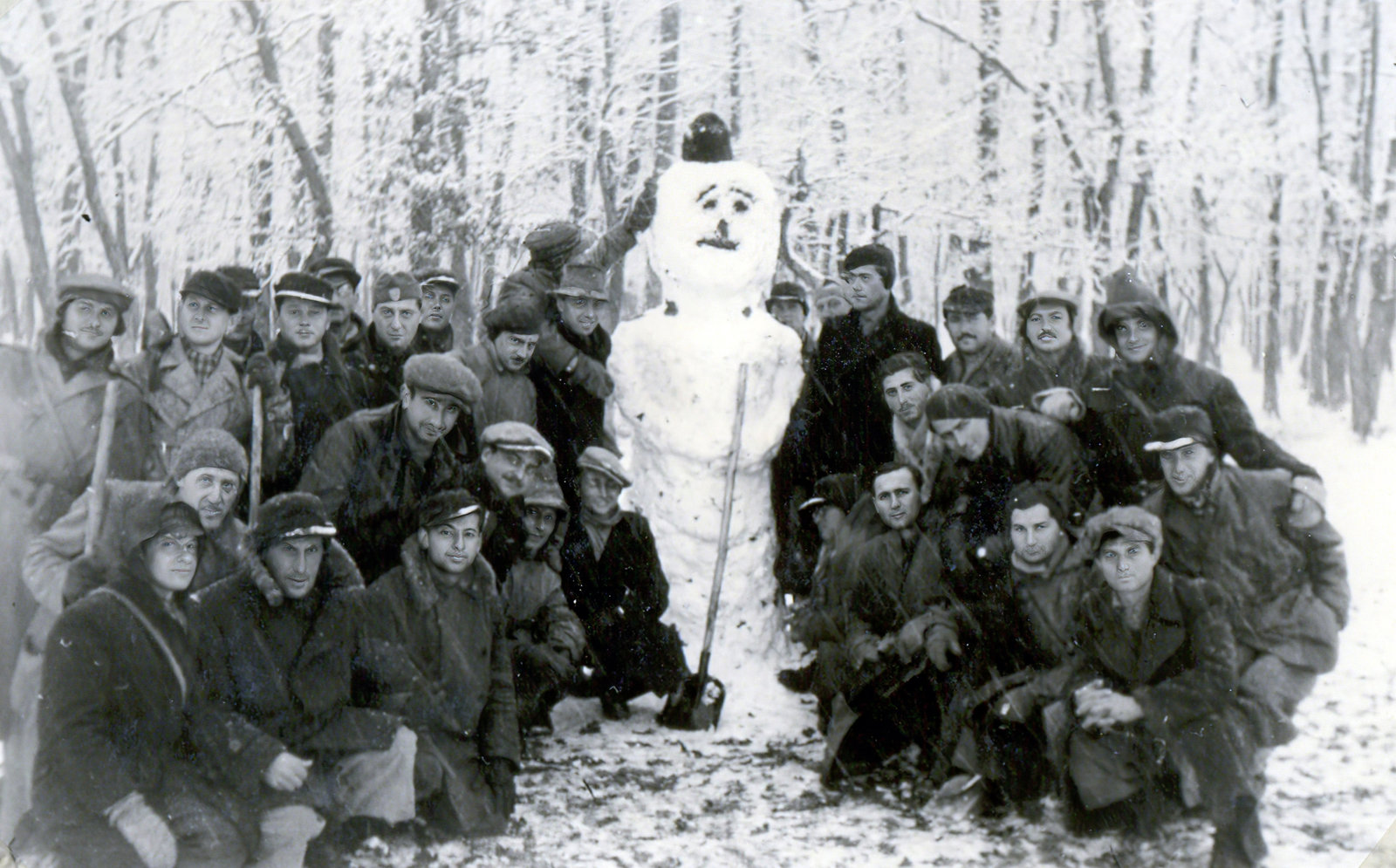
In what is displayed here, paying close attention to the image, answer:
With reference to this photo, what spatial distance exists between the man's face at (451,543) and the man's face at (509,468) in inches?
6.9

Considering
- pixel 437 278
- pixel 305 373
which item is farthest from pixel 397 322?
pixel 305 373

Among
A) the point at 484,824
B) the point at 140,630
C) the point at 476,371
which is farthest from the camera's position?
the point at 476,371

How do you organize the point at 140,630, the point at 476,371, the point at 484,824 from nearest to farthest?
the point at 140,630 → the point at 484,824 → the point at 476,371

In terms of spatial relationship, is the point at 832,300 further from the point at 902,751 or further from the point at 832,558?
the point at 902,751

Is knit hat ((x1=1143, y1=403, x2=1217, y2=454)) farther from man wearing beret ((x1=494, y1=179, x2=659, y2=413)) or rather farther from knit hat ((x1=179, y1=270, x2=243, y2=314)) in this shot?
knit hat ((x1=179, y1=270, x2=243, y2=314))

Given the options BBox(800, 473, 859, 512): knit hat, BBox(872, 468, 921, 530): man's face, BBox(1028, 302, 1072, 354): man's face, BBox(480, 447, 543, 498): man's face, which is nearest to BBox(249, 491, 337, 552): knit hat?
BBox(480, 447, 543, 498): man's face

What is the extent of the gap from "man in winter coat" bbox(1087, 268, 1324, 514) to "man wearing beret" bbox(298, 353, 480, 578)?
168 centimetres

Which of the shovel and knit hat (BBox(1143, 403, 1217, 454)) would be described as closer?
knit hat (BBox(1143, 403, 1217, 454))

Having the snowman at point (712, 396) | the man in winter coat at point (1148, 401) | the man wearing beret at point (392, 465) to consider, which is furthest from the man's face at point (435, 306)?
the man in winter coat at point (1148, 401)

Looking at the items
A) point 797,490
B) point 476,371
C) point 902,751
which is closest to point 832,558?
point 797,490

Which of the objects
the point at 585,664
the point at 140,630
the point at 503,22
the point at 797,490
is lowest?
the point at 585,664

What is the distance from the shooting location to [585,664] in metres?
3.42

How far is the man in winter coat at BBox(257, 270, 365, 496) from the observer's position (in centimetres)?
320

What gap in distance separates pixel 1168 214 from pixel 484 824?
7.88 feet
